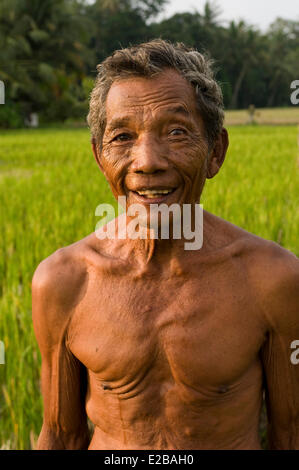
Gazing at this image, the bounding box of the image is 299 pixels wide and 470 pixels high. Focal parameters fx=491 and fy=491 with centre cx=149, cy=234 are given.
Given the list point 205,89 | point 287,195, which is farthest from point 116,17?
point 205,89

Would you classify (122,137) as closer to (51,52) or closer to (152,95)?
(152,95)

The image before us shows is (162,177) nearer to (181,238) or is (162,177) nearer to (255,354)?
(181,238)

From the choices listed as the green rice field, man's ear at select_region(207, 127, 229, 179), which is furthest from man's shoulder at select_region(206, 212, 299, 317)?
the green rice field

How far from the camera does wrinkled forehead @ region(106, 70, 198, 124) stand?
0.90 meters

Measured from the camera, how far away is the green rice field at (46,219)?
1678mm

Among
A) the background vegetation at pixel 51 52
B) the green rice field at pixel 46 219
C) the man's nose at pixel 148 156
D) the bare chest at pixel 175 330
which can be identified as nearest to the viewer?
the man's nose at pixel 148 156

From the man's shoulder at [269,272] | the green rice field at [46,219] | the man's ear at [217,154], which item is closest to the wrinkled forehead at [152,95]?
the man's ear at [217,154]

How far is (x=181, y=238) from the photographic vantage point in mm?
1009

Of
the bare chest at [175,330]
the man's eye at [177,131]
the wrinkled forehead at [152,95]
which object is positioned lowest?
the bare chest at [175,330]

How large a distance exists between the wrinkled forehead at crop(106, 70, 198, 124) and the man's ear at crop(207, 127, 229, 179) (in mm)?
116

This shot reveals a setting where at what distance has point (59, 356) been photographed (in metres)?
1.11

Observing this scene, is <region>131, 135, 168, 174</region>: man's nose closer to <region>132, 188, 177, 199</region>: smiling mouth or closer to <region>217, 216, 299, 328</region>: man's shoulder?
<region>132, 188, 177, 199</region>: smiling mouth

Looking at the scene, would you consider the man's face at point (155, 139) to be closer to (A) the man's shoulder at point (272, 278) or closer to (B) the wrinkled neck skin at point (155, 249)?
(B) the wrinkled neck skin at point (155, 249)

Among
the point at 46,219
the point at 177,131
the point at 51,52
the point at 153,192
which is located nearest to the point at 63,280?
the point at 153,192
